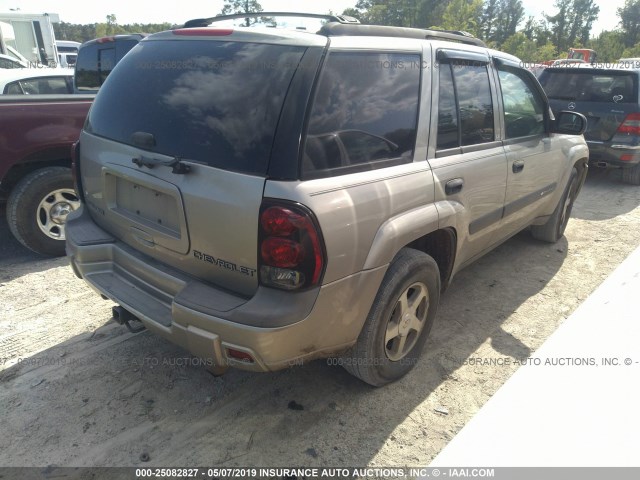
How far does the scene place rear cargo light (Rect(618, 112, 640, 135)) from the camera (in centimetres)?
669

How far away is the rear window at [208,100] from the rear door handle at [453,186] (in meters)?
1.13

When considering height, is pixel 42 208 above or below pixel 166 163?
below

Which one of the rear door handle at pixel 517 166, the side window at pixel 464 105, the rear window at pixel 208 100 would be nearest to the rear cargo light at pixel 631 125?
the rear door handle at pixel 517 166

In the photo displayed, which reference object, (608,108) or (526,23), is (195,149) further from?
(526,23)

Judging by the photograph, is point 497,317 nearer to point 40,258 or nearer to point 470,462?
point 470,462

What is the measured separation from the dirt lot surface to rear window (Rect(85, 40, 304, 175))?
134cm

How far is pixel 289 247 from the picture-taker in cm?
191

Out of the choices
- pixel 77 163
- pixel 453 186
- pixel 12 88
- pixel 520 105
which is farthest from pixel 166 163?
pixel 12 88

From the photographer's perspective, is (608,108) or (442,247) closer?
(442,247)

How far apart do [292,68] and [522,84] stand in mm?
2492

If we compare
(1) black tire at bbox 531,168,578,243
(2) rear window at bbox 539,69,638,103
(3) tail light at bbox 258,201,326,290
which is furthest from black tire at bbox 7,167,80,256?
(2) rear window at bbox 539,69,638,103

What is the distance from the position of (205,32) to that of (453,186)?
1571mm

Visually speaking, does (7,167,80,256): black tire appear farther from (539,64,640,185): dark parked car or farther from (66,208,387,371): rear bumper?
(539,64,640,185): dark parked car

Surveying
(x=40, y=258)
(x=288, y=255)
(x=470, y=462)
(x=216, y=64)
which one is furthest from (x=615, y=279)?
(x=40, y=258)
